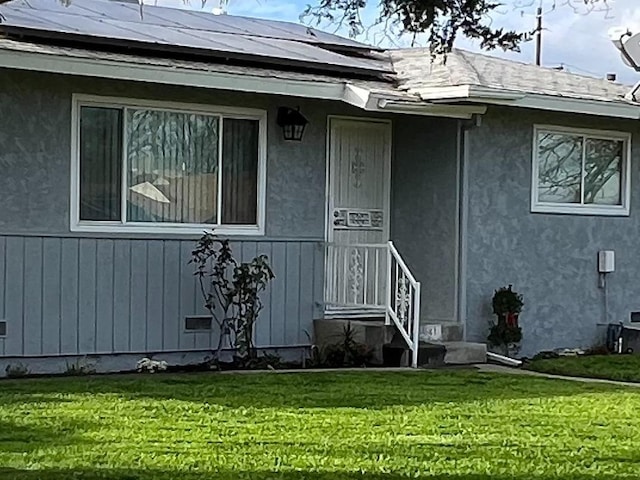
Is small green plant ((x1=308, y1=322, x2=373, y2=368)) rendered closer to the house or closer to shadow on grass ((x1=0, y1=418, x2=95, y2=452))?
the house

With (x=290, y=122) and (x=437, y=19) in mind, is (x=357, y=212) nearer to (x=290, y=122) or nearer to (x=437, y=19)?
(x=290, y=122)

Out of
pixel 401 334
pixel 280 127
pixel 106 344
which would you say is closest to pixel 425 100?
pixel 280 127

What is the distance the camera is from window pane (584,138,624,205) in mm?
15661

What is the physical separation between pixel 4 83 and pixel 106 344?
266 centimetres

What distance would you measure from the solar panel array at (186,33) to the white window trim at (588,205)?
6.73 feet

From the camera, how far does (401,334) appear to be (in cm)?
1326

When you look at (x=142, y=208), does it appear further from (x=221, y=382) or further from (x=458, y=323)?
(x=458, y=323)

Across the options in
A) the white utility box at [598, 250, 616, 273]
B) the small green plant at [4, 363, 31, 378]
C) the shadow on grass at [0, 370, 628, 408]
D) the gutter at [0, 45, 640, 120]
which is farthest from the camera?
the white utility box at [598, 250, 616, 273]

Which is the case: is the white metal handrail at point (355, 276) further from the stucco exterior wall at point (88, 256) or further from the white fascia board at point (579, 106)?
the white fascia board at point (579, 106)

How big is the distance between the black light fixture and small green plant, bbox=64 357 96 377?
10.6 feet

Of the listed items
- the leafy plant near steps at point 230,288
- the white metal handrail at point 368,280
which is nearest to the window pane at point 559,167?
the white metal handrail at point 368,280

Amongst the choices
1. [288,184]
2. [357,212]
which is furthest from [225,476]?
[357,212]

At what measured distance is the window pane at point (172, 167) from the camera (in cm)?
1288

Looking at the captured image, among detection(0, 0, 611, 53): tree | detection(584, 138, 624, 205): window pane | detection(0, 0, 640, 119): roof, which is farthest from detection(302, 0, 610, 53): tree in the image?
detection(584, 138, 624, 205): window pane
